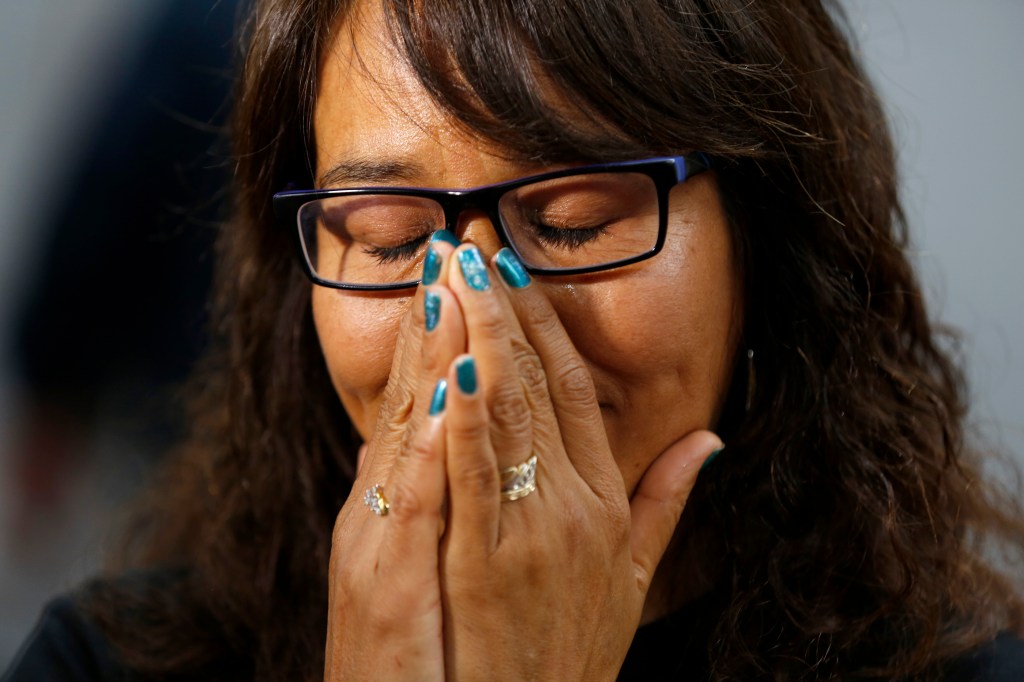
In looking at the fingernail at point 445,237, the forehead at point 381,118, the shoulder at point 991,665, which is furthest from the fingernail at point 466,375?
the shoulder at point 991,665

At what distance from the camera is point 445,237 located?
1.39m

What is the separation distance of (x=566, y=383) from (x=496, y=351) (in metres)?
0.15

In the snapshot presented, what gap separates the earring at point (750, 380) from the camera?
1.68 m

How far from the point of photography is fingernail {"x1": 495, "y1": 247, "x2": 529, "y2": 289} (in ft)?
4.41

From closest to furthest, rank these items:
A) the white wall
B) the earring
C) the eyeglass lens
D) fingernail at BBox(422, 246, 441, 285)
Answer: fingernail at BBox(422, 246, 441, 285) < the eyeglass lens < the earring < the white wall

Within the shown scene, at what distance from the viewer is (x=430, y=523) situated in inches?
50.1

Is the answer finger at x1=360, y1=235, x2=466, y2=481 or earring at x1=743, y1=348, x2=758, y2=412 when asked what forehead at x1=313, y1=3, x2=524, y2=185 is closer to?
finger at x1=360, y1=235, x2=466, y2=481

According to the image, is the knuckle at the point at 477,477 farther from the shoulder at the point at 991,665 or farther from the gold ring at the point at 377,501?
the shoulder at the point at 991,665

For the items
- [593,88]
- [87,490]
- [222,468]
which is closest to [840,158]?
[593,88]

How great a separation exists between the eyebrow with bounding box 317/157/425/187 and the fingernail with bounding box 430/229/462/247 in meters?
0.11

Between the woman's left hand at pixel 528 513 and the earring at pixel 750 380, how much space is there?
416mm

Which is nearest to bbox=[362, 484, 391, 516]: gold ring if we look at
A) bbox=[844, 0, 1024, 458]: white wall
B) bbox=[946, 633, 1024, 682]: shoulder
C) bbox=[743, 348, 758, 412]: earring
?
bbox=[743, 348, 758, 412]: earring

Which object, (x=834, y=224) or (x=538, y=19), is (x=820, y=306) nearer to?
(x=834, y=224)

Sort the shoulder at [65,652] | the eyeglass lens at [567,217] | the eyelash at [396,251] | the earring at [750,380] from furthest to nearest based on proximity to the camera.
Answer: the shoulder at [65,652], the earring at [750,380], the eyelash at [396,251], the eyeglass lens at [567,217]
